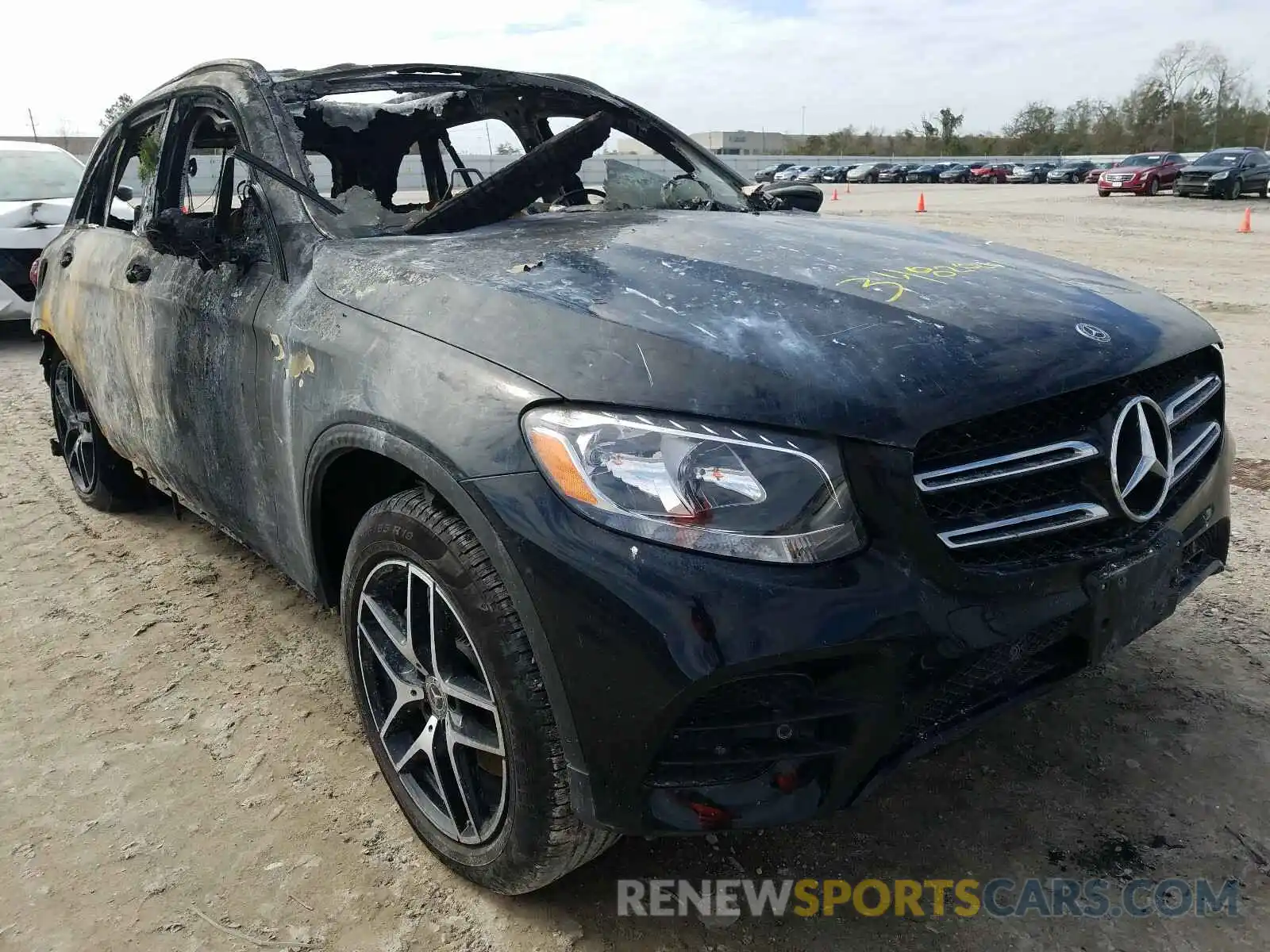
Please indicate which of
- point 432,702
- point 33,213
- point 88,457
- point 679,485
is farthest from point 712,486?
point 33,213

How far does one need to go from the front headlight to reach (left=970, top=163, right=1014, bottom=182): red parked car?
5321cm

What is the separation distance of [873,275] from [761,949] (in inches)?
54.0

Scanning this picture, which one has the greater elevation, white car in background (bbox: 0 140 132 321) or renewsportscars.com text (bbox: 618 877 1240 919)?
white car in background (bbox: 0 140 132 321)

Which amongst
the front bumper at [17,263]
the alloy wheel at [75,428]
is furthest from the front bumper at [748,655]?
the front bumper at [17,263]

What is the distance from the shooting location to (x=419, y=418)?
1.79 m

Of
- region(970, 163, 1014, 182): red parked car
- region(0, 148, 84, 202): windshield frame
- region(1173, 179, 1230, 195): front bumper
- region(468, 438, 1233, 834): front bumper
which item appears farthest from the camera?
region(970, 163, 1014, 182): red parked car

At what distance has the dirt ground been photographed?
6.21 feet

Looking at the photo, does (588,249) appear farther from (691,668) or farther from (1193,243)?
(1193,243)

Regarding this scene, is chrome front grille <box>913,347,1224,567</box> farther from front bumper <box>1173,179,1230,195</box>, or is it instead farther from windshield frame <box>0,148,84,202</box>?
front bumper <box>1173,179,1230,195</box>

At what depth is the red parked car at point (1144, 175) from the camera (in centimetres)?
2816

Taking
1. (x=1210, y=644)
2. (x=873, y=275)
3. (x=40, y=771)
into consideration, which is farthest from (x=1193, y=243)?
(x=40, y=771)

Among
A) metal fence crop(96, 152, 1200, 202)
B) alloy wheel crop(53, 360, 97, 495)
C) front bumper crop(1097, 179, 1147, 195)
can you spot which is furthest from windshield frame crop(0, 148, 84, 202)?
front bumper crop(1097, 179, 1147, 195)

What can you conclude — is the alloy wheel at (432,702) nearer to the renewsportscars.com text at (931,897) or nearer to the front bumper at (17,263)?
the renewsportscars.com text at (931,897)

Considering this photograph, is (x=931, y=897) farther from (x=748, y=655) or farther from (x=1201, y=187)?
(x=1201, y=187)
